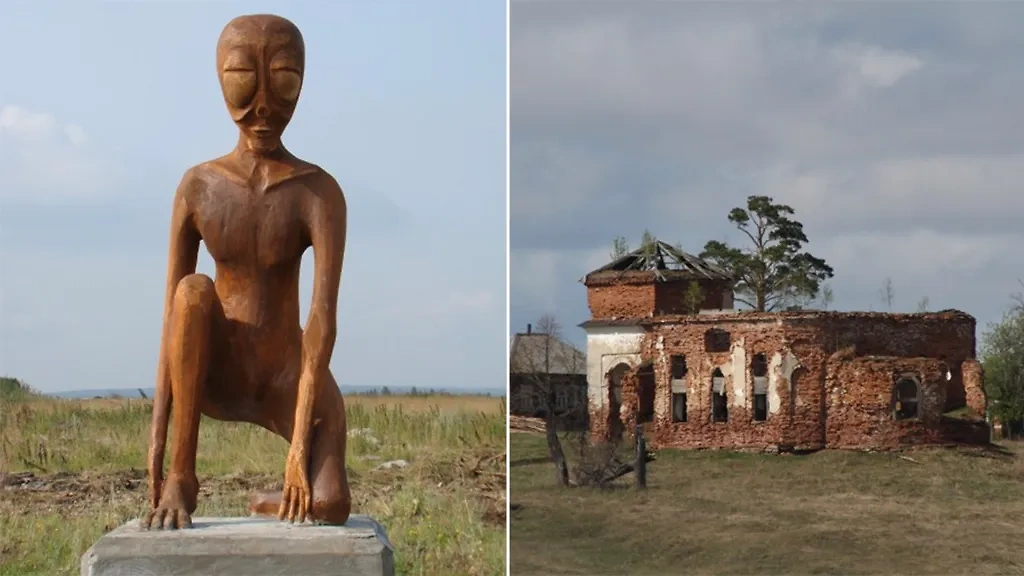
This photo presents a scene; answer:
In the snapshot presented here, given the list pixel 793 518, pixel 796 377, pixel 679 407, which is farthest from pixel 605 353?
pixel 793 518

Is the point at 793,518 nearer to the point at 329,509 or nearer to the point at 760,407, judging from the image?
the point at 760,407

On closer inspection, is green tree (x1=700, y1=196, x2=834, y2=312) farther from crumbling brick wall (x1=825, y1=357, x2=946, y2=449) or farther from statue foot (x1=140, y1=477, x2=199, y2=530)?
statue foot (x1=140, y1=477, x2=199, y2=530)

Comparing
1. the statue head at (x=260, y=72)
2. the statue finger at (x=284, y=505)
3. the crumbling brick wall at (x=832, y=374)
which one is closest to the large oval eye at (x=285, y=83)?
the statue head at (x=260, y=72)

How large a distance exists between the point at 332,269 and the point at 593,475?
17.9 metres

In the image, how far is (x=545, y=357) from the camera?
84.4ft

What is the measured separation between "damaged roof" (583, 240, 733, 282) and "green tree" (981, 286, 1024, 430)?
14.6ft

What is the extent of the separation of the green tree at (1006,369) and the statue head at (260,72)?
1875cm

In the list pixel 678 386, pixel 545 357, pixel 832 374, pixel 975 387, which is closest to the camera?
pixel 832 374

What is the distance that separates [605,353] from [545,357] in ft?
7.74

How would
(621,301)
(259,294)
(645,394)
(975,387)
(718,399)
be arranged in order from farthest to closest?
(621,301)
(645,394)
(718,399)
(975,387)
(259,294)

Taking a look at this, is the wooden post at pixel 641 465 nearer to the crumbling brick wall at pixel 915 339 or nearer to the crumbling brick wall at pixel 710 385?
the crumbling brick wall at pixel 710 385

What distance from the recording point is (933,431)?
21234mm

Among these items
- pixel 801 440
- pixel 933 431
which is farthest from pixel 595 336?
pixel 933 431

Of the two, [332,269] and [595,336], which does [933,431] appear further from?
[332,269]
